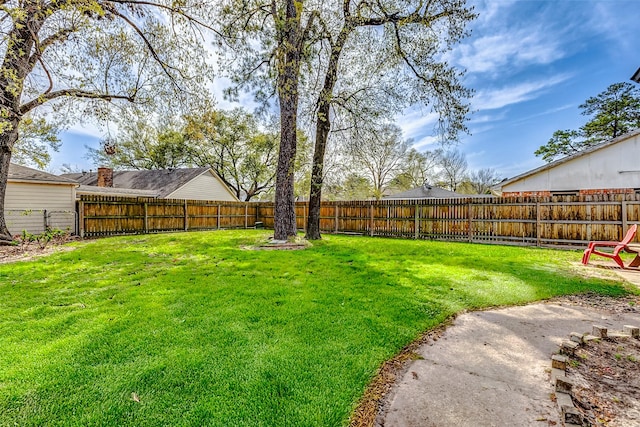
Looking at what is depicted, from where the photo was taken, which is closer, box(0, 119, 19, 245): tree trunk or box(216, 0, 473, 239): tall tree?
box(216, 0, 473, 239): tall tree

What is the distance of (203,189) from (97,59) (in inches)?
544

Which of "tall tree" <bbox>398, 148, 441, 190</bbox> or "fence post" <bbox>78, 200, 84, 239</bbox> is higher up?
"tall tree" <bbox>398, 148, 441, 190</bbox>

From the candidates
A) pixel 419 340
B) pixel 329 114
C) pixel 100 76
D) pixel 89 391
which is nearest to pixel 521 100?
pixel 329 114

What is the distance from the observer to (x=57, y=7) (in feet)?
19.6

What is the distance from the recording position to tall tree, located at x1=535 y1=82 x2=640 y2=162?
20.4 meters

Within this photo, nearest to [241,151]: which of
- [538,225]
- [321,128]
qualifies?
[321,128]

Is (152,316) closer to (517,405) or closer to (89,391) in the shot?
(89,391)

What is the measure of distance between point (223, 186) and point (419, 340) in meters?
23.4

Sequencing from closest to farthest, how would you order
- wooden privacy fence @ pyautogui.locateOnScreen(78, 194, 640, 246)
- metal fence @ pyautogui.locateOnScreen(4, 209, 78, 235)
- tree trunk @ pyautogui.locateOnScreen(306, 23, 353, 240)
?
wooden privacy fence @ pyautogui.locateOnScreen(78, 194, 640, 246) → tree trunk @ pyautogui.locateOnScreen(306, 23, 353, 240) → metal fence @ pyautogui.locateOnScreen(4, 209, 78, 235)

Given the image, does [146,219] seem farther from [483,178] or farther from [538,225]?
[483,178]

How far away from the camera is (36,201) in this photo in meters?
13.1

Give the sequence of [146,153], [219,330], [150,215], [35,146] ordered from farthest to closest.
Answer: [146,153], [35,146], [150,215], [219,330]

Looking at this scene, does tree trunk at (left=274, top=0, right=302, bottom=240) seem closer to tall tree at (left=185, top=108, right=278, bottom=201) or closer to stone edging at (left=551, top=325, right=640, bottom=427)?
stone edging at (left=551, top=325, right=640, bottom=427)

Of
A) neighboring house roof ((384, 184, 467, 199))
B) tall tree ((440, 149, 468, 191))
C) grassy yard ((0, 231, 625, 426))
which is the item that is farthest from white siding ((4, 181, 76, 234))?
tall tree ((440, 149, 468, 191))
